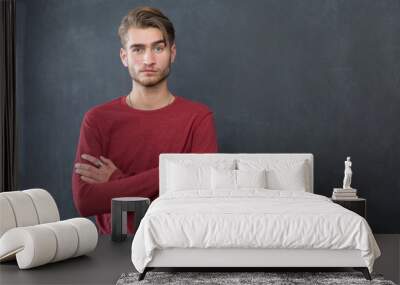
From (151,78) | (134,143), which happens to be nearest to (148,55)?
(151,78)

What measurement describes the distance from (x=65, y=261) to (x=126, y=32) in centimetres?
A: 276

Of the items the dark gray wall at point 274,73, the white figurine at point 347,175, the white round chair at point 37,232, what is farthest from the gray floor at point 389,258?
the white round chair at point 37,232

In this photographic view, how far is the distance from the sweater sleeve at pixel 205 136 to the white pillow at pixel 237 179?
2.17ft

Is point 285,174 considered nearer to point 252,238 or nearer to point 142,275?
point 252,238

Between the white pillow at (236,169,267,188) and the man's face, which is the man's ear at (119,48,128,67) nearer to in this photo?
the man's face

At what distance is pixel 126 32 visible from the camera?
7.22 metres

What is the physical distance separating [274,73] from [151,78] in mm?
1309

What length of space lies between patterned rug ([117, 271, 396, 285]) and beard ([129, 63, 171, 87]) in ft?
8.78

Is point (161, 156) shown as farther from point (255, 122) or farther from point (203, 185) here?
point (255, 122)

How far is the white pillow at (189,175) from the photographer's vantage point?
649cm

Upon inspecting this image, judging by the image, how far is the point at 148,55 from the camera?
23.4ft

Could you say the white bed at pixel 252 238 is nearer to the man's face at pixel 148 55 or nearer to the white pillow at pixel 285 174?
the white pillow at pixel 285 174

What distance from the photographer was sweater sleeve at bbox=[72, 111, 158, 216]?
7.04 m

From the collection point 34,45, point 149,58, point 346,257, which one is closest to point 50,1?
point 34,45
